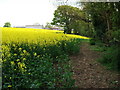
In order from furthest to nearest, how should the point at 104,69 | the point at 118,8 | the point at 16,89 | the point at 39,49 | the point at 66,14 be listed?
the point at 66,14 < the point at 39,49 < the point at 104,69 < the point at 118,8 < the point at 16,89

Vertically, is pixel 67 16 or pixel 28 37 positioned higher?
pixel 67 16

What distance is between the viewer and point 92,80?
12.4 feet

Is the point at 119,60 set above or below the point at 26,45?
below

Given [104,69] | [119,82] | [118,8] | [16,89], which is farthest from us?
[104,69]

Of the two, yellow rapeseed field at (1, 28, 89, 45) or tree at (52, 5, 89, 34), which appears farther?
tree at (52, 5, 89, 34)

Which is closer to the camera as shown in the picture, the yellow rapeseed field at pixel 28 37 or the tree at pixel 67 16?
the yellow rapeseed field at pixel 28 37

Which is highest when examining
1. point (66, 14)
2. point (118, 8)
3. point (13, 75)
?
point (66, 14)

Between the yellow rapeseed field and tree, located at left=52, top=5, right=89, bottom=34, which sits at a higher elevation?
tree, located at left=52, top=5, right=89, bottom=34

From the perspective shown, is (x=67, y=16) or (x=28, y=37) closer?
(x=28, y=37)

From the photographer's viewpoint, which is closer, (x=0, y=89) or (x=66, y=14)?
(x=0, y=89)

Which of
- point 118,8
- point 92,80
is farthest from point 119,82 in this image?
point 118,8

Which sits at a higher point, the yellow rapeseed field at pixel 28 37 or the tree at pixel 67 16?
the tree at pixel 67 16

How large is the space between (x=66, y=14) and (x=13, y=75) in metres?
10.5

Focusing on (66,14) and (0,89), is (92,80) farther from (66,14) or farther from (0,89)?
(66,14)
